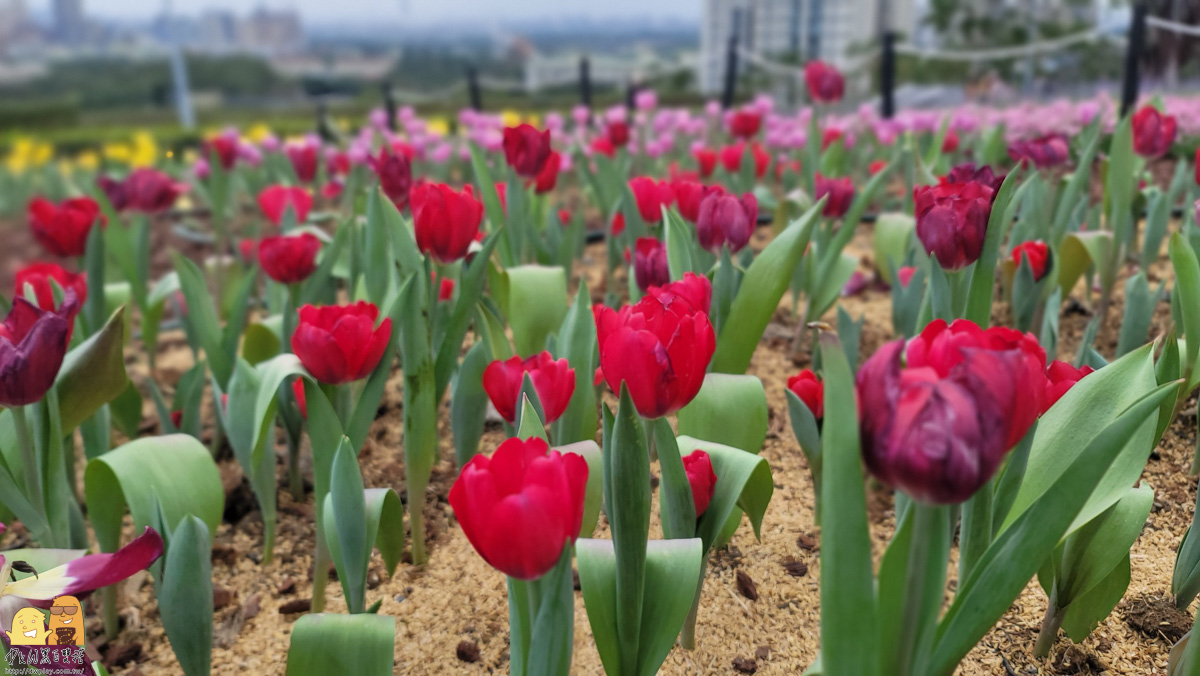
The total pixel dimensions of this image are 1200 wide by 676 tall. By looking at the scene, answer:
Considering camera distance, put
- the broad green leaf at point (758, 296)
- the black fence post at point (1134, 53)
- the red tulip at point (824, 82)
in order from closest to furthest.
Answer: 1. the broad green leaf at point (758, 296)
2. the red tulip at point (824, 82)
3. the black fence post at point (1134, 53)

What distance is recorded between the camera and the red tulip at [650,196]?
6.31ft

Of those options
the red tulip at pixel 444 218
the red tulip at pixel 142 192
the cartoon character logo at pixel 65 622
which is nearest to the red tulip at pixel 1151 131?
the red tulip at pixel 444 218

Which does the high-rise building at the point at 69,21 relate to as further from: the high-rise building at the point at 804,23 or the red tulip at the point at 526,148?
the red tulip at the point at 526,148

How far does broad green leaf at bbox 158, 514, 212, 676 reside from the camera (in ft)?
3.23

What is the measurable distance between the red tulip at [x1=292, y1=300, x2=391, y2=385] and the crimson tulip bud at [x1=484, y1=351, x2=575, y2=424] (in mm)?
171

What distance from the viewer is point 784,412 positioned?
5.76ft

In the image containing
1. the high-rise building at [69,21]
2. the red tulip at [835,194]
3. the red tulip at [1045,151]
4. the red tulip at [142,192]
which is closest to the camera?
the red tulip at [835,194]

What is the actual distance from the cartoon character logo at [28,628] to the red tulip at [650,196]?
4.64 ft

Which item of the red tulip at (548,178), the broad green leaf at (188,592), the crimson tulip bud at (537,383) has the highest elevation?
the red tulip at (548,178)

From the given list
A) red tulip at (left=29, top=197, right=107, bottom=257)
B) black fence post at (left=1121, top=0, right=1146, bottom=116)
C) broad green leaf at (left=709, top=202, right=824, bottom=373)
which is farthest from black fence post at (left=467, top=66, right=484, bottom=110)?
broad green leaf at (left=709, top=202, right=824, bottom=373)

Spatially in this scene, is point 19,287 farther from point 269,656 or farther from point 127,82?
point 127,82

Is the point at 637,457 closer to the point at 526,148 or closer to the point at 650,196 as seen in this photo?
the point at 526,148

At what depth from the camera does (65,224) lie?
195cm

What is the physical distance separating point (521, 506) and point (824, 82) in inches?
112
